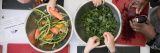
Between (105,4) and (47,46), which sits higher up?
(105,4)

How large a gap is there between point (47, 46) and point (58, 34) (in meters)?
0.05

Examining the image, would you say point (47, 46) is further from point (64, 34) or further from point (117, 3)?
point (117, 3)

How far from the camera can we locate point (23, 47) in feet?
2.20

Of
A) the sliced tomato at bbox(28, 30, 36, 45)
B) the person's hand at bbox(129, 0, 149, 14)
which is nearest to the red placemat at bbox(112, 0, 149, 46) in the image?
the person's hand at bbox(129, 0, 149, 14)

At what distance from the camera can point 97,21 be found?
684 millimetres

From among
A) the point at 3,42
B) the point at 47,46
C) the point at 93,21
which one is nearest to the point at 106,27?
the point at 93,21

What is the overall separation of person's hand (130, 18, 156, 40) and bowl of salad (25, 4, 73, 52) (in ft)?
0.58

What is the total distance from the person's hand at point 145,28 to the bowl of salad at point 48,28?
18cm

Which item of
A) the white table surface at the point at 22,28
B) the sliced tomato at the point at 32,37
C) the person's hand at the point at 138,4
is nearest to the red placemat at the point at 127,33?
the person's hand at the point at 138,4

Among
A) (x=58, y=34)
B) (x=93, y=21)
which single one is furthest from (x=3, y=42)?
(x=93, y=21)

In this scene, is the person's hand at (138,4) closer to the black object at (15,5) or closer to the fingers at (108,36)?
the fingers at (108,36)

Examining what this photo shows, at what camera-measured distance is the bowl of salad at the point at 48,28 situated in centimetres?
67

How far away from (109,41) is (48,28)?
0.17 meters

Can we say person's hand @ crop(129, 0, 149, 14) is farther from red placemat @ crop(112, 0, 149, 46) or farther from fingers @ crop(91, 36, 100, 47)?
fingers @ crop(91, 36, 100, 47)
